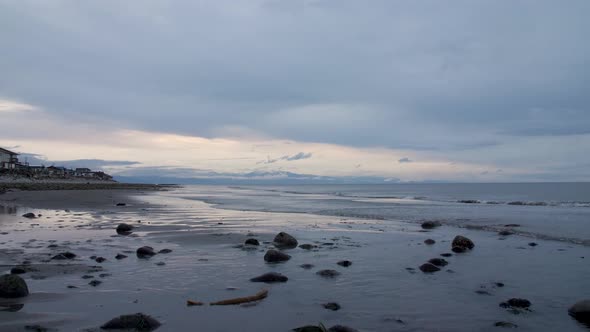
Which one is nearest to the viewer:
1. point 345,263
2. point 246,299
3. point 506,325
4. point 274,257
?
point 506,325

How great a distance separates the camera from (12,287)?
8.72m

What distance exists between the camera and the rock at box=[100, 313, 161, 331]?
284 inches

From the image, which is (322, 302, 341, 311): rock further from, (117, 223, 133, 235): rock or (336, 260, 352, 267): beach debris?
(117, 223, 133, 235): rock

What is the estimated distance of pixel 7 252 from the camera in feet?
44.5

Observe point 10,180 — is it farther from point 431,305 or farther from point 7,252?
point 431,305

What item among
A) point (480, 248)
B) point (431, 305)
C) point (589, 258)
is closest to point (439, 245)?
point (480, 248)

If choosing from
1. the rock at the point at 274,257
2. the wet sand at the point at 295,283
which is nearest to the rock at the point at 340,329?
the wet sand at the point at 295,283

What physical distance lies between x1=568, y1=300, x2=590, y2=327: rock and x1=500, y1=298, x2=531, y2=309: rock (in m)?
0.80

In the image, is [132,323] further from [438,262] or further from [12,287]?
[438,262]

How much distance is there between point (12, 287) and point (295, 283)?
20.6 feet

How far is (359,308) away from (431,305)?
1.65 m

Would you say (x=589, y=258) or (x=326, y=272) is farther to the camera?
(x=589, y=258)

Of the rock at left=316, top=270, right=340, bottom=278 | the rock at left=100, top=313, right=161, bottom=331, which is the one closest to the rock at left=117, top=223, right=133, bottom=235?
the rock at left=316, top=270, right=340, bottom=278

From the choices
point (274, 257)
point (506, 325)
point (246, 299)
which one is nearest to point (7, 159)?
point (274, 257)
